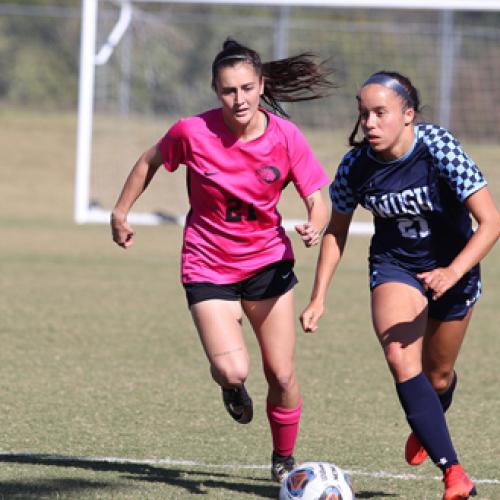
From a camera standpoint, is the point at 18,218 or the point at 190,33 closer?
the point at 18,218

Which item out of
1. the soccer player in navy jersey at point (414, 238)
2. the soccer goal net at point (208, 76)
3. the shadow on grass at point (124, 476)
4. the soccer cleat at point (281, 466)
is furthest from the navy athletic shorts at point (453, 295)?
the soccer goal net at point (208, 76)

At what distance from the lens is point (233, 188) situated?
554 cm

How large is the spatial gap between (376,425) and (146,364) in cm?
224

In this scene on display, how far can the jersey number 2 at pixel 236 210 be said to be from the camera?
5.57m

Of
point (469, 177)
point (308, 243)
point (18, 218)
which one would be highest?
point (469, 177)

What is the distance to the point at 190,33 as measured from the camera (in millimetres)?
25172

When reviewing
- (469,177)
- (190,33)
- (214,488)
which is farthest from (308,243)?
(190,33)

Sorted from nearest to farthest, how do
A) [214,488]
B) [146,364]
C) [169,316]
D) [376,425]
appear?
[214,488] < [376,425] < [146,364] < [169,316]

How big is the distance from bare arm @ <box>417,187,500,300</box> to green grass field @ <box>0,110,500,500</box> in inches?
38.3

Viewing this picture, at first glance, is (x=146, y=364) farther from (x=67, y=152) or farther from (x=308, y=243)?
(x=67, y=152)

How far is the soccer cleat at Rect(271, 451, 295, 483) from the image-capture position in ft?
18.4

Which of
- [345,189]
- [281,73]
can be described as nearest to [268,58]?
[281,73]

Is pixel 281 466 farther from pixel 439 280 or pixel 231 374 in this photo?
pixel 439 280

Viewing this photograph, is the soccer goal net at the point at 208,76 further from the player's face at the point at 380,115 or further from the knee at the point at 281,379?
the player's face at the point at 380,115
